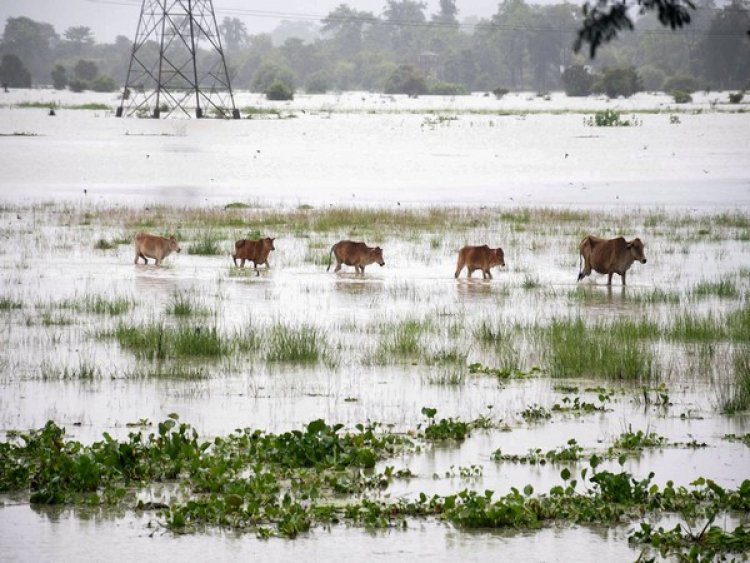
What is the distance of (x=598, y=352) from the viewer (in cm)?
1218

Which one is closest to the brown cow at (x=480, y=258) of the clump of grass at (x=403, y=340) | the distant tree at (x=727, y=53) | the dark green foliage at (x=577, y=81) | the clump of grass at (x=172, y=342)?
the clump of grass at (x=403, y=340)

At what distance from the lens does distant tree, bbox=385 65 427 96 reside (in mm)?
145125

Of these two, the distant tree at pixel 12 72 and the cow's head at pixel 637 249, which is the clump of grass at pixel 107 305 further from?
the distant tree at pixel 12 72

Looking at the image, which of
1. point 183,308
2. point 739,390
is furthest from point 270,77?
point 739,390

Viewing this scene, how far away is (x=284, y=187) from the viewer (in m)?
38.1

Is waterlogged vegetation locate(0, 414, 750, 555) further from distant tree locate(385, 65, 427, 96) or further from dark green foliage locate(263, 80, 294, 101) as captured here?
distant tree locate(385, 65, 427, 96)

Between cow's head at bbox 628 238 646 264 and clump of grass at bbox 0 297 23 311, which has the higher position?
cow's head at bbox 628 238 646 264

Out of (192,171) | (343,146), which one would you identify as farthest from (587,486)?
(343,146)

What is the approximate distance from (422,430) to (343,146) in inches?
2061

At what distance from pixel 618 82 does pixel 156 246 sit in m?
108

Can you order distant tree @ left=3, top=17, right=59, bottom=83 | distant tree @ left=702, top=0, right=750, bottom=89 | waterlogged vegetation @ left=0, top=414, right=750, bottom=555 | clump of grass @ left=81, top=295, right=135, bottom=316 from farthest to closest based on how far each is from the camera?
1. distant tree @ left=3, top=17, right=59, bottom=83
2. distant tree @ left=702, top=0, right=750, bottom=89
3. clump of grass @ left=81, top=295, right=135, bottom=316
4. waterlogged vegetation @ left=0, top=414, right=750, bottom=555

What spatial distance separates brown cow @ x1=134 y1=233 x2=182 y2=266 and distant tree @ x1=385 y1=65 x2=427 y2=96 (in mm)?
126598

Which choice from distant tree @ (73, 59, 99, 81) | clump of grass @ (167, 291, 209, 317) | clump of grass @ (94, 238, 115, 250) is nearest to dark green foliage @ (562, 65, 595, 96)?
distant tree @ (73, 59, 99, 81)

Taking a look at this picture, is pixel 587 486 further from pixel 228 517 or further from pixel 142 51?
pixel 142 51
